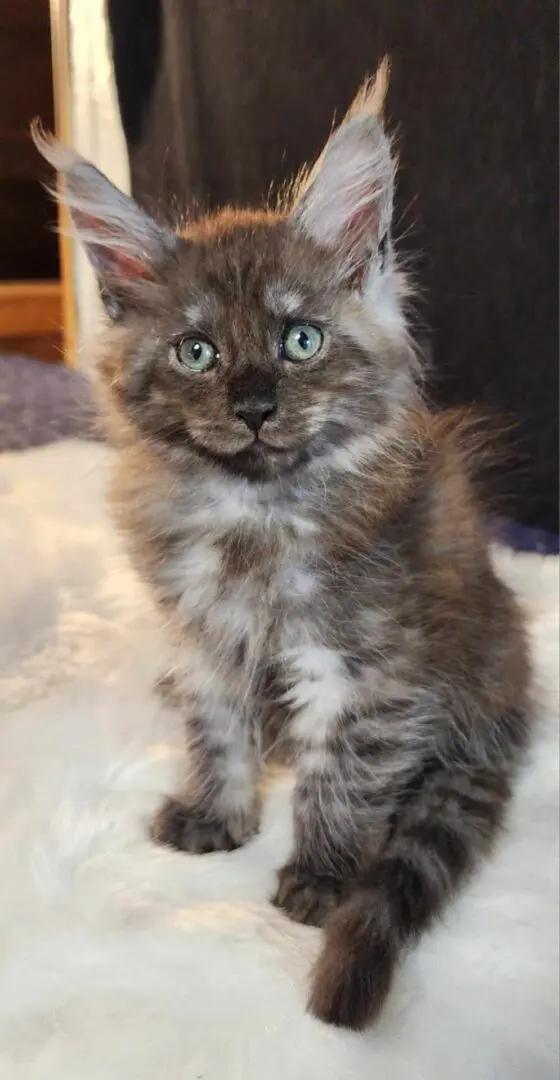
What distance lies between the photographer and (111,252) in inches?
38.8

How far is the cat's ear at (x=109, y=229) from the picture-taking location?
0.92 m

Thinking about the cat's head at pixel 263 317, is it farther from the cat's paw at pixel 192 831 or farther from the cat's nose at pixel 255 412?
the cat's paw at pixel 192 831

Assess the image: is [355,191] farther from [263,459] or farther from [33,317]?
[33,317]

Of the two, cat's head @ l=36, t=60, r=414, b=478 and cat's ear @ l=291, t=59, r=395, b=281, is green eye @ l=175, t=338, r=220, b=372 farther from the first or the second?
cat's ear @ l=291, t=59, r=395, b=281

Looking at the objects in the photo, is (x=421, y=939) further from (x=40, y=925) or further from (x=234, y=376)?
(x=234, y=376)

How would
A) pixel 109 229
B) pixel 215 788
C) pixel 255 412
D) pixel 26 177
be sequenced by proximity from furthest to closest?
1. pixel 26 177
2. pixel 215 788
3. pixel 109 229
4. pixel 255 412

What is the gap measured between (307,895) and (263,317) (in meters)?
0.58

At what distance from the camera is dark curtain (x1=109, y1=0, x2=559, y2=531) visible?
1.50 m

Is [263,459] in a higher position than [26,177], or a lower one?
lower

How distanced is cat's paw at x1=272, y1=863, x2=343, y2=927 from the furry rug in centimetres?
2

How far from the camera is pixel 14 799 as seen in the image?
1.01 metres

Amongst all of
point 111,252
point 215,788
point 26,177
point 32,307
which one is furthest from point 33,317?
point 215,788

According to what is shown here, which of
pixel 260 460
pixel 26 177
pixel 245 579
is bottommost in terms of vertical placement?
pixel 245 579

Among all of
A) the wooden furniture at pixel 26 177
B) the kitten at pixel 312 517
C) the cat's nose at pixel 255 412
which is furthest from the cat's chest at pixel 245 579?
the wooden furniture at pixel 26 177
